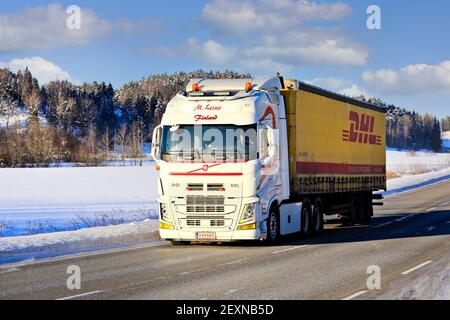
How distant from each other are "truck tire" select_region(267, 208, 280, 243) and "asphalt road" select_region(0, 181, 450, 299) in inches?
12.7

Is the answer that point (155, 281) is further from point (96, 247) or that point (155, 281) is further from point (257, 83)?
point (257, 83)

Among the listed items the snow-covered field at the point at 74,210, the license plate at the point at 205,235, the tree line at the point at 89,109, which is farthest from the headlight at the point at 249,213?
the tree line at the point at 89,109

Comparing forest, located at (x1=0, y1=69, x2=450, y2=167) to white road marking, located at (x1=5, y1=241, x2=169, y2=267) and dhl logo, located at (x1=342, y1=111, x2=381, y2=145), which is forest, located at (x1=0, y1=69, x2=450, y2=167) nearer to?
dhl logo, located at (x1=342, y1=111, x2=381, y2=145)

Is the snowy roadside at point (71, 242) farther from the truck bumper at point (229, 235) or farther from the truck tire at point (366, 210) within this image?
the truck tire at point (366, 210)

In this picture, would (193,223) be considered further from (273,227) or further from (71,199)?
(71,199)

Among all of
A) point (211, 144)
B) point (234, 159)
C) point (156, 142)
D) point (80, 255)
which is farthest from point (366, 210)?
point (80, 255)

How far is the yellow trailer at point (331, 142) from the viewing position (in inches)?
711

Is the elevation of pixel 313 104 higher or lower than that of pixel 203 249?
higher

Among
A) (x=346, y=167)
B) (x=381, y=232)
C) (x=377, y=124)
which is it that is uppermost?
(x=377, y=124)

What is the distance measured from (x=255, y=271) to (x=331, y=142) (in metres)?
9.51

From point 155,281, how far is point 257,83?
23.8 ft

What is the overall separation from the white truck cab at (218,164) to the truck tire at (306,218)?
2.74 m

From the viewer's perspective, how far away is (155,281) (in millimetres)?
11320
